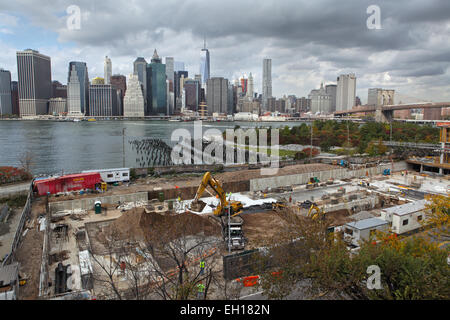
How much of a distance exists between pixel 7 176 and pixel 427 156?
27400mm

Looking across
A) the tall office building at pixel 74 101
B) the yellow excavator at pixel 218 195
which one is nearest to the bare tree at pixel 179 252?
the yellow excavator at pixel 218 195

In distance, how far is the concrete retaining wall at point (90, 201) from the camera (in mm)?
11441

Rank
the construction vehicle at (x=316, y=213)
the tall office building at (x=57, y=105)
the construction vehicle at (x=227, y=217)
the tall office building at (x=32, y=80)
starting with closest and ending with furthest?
the construction vehicle at (x=227, y=217)
the construction vehicle at (x=316, y=213)
the tall office building at (x=32, y=80)
the tall office building at (x=57, y=105)

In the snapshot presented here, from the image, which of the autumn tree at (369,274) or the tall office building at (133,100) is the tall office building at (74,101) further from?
the autumn tree at (369,274)

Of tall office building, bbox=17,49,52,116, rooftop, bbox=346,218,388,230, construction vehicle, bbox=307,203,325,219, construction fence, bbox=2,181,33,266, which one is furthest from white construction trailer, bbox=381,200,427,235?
tall office building, bbox=17,49,52,116

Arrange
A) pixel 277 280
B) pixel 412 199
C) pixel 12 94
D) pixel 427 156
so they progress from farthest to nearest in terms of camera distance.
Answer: pixel 12 94 → pixel 427 156 → pixel 412 199 → pixel 277 280

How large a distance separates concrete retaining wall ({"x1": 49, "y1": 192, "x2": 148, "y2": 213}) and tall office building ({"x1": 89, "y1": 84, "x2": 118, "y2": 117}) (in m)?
104

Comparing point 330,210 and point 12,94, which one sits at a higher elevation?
point 12,94

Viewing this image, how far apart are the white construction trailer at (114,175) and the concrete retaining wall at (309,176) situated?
6.45m

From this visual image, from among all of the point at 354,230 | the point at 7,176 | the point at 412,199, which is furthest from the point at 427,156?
the point at 7,176

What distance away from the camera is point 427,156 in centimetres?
2298

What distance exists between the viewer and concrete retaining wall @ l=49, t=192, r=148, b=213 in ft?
37.5

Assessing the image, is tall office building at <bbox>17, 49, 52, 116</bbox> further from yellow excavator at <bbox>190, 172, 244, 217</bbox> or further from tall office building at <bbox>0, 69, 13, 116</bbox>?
yellow excavator at <bbox>190, 172, 244, 217</bbox>
